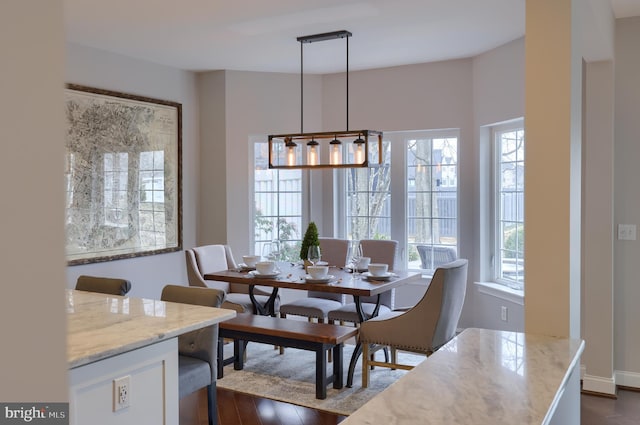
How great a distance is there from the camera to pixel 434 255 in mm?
5801

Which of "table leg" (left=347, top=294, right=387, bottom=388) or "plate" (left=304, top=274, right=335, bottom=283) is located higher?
"plate" (left=304, top=274, right=335, bottom=283)

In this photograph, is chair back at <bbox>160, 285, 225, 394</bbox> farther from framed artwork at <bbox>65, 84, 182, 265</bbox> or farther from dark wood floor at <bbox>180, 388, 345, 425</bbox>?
framed artwork at <bbox>65, 84, 182, 265</bbox>

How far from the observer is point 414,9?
154 inches

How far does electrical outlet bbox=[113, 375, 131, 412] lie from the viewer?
6.69 feet

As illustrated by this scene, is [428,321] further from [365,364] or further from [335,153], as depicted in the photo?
[335,153]

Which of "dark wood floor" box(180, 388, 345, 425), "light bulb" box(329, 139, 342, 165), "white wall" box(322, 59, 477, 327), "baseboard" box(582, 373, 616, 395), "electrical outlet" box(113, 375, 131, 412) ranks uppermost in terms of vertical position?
"white wall" box(322, 59, 477, 327)

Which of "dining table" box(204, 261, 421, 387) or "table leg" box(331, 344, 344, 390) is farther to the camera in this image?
"dining table" box(204, 261, 421, 387)

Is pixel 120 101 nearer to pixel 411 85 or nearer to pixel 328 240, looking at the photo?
pixel 328 240

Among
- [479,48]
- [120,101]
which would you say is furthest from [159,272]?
[479,48]

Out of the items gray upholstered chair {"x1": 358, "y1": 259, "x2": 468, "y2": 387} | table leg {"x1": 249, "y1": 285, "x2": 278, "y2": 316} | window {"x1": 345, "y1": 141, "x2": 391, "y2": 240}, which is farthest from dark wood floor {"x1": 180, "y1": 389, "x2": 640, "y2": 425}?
window {"x1": 345, "y1": 141, "x2": 391, "y2": 240}

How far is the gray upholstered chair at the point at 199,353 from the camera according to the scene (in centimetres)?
276

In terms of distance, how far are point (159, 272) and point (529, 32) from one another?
4.29m

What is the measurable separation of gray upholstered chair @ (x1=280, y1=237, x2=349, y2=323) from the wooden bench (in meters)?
0.50

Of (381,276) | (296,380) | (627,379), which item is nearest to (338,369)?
(296,380)
